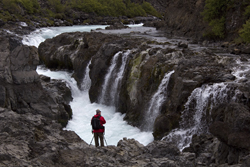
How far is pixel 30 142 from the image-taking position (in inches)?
420

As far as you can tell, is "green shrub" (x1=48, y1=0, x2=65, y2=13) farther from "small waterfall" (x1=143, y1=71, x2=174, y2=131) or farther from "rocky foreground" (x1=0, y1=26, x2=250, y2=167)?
"small waterfall" (x1=143, y1=71, x2=174, y2=131)

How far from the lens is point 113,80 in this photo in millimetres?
27625

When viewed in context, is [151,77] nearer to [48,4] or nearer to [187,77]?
[187,77]

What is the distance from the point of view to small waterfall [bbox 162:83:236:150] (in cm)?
1650

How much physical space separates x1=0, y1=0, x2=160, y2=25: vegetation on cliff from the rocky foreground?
39.6 meters

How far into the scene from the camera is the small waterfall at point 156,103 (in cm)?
2067

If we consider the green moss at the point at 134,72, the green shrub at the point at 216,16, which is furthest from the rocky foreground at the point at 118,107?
the green shrub at the point at 216,16

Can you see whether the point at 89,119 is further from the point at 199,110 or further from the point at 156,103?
the point at 199,110

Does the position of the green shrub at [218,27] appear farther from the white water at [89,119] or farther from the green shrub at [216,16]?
the white water at [89,119]

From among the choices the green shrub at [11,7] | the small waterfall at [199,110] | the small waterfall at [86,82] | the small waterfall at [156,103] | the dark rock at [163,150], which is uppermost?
the green shrub at [11,7]

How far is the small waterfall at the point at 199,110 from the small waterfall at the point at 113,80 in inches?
391

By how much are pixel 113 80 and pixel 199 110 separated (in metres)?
12.0

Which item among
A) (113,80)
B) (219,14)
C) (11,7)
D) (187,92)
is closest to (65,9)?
(11,7)

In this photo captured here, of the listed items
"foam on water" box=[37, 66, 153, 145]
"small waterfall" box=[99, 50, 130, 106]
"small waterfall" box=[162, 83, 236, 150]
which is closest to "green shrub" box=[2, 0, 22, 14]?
"foam on water" box=[37, 66, 153, 145]
